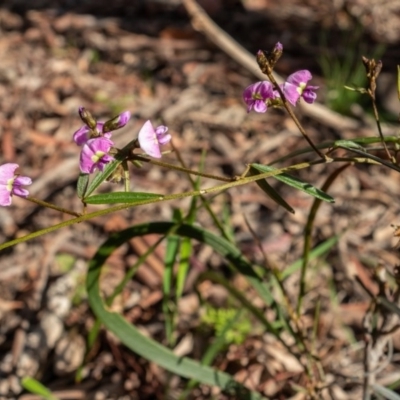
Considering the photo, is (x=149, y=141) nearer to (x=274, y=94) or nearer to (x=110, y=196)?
(x=110, y=196)

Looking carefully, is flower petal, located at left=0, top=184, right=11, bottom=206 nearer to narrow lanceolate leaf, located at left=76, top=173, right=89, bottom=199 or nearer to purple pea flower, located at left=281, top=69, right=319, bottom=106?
narrow lanceolate leaf, located at left=76, top=173, right=89, bottom=199

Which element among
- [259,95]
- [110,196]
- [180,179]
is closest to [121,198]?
[110,196]

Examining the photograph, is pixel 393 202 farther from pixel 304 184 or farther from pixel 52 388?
pixel 304 184

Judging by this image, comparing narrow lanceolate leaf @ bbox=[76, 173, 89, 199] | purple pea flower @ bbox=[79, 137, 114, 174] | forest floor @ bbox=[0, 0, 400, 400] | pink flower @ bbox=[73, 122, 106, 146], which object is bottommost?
forest floor @ bbox=[0, 0, 400, 400]

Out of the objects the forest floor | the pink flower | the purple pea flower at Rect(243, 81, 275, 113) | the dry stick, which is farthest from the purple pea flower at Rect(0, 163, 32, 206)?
the dry stick

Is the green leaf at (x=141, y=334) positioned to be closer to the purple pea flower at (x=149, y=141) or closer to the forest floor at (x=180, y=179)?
the forest floor at (x=180, y=179)

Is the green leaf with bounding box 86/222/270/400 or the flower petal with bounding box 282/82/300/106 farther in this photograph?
the green leaf with bounding box 86/222/270/400

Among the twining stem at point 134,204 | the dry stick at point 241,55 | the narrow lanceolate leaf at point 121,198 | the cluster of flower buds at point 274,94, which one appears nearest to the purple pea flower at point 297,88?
the cluster of flower buds at point 274,94

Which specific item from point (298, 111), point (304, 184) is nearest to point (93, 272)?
point (304, 184)
